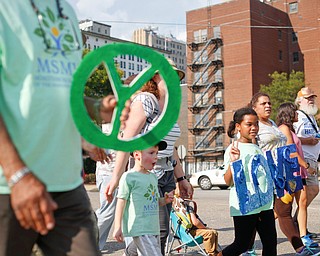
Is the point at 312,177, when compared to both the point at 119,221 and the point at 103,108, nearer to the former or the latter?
the point at 119,221

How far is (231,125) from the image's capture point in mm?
5914

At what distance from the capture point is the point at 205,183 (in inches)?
933

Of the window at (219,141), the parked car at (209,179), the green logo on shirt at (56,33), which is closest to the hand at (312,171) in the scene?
the green logo on shirt at (56,33)

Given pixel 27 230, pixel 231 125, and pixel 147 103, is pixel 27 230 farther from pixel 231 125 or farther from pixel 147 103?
pixel 231 125

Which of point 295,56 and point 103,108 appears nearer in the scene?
point 103,108

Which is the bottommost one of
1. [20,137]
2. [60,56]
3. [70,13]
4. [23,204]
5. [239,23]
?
[23,204]

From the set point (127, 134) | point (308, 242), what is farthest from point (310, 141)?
point (127, 134)

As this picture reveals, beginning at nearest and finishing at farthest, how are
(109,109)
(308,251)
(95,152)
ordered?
(109,109), (95,152), (308,251)

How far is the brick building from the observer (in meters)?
56.9

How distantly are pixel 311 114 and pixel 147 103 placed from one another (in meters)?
4.05

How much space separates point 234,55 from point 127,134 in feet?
179

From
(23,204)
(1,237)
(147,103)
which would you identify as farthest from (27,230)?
(147,103)

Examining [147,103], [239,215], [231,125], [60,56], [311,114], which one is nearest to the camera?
[60,56]

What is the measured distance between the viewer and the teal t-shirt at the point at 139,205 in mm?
4512
